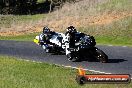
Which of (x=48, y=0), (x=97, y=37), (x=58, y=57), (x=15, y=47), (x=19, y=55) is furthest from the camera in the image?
(x=48, y=0)

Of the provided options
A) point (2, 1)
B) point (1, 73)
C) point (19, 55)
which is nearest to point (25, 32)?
point (19, 55)

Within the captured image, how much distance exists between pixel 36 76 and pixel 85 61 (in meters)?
6.05

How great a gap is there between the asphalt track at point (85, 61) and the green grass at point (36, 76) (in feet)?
6.44

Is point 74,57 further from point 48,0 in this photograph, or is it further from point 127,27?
point 48,0

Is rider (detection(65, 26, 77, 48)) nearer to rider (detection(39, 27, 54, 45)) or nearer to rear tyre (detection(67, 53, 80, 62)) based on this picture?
rear tyre (detection(67, 53, 80, 62))

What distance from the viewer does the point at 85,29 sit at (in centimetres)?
4228

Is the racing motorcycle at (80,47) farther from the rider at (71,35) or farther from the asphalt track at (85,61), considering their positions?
the asphalt track at (85,61)

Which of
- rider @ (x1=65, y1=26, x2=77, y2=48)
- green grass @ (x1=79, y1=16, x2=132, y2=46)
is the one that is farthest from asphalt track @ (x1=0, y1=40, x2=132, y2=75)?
green grass @ (x1=79, y1=16, x2=132, y2=46)

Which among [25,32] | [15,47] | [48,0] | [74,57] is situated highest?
[74,57]

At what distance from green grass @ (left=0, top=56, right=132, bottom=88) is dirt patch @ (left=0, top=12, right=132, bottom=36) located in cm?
2300

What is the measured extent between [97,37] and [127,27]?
3023 millimetres

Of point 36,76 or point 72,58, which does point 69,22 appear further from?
point 36,76

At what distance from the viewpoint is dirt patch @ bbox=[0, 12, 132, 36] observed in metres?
44.4

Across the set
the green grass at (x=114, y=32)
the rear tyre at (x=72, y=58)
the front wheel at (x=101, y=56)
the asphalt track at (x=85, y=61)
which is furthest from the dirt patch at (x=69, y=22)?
the front wheel at (x=101, y=56)
